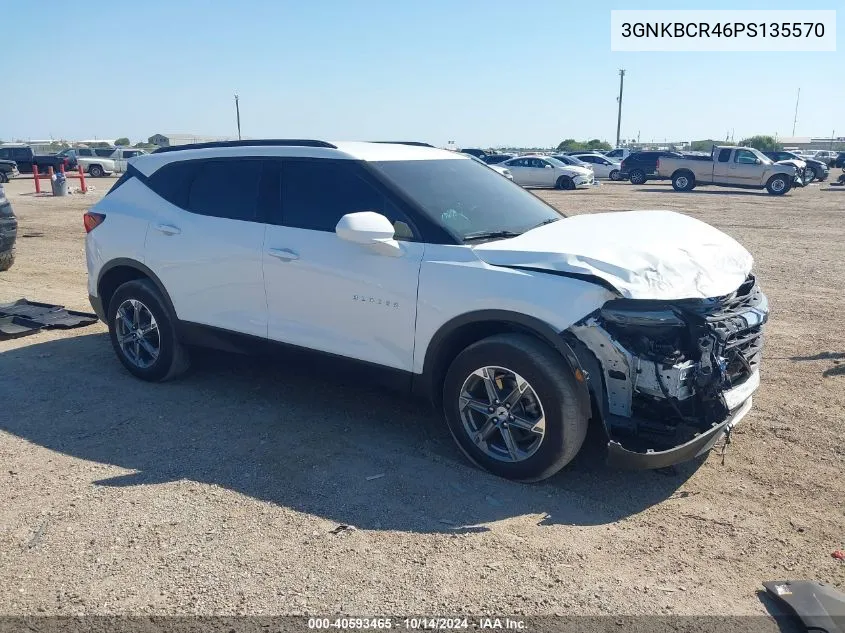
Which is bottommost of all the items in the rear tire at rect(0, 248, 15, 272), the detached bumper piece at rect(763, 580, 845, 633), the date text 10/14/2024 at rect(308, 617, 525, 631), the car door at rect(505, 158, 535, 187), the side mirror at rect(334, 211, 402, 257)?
the date text 10/14/2024 at rect(308, 617, 525, 631)

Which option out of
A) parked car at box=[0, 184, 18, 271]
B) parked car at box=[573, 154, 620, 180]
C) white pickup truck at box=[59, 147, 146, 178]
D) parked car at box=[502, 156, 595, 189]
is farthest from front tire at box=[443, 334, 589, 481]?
white pickup truck at box=[59, 147, 146, 178]

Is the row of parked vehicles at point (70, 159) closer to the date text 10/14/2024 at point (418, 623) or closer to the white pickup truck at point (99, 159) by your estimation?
the white pickup truck at point (99, 159)

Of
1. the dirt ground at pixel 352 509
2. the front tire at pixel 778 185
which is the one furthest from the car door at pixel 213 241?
the front tire at pixel 778 185

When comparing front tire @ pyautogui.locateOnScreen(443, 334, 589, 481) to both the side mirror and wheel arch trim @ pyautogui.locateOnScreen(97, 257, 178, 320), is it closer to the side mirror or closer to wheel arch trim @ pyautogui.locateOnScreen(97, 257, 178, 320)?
the side mirror

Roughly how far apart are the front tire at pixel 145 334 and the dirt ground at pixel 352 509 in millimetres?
163

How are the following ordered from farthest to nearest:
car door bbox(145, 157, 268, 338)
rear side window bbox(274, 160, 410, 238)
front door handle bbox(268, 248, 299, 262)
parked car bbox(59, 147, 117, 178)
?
parked car bbox(59, 147, 117, 178)
car door bbox(145, 157, 268, 338)
front door handle bbox(268, 248, 299, 262)
rear side window bbox(274, 160, 410, 238)

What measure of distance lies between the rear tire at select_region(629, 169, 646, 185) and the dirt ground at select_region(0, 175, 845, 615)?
1275 inches

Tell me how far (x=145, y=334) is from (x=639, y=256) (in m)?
3.96

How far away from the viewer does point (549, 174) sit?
32.0 metres

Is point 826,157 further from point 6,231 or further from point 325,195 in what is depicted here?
point 325,195

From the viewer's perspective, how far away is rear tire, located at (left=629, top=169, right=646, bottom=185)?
36.8 meters

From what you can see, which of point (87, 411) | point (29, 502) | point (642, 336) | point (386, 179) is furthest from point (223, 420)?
point (642, 336)

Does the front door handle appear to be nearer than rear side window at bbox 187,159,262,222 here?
Yes

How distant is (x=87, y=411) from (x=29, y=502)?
54.0 inches
